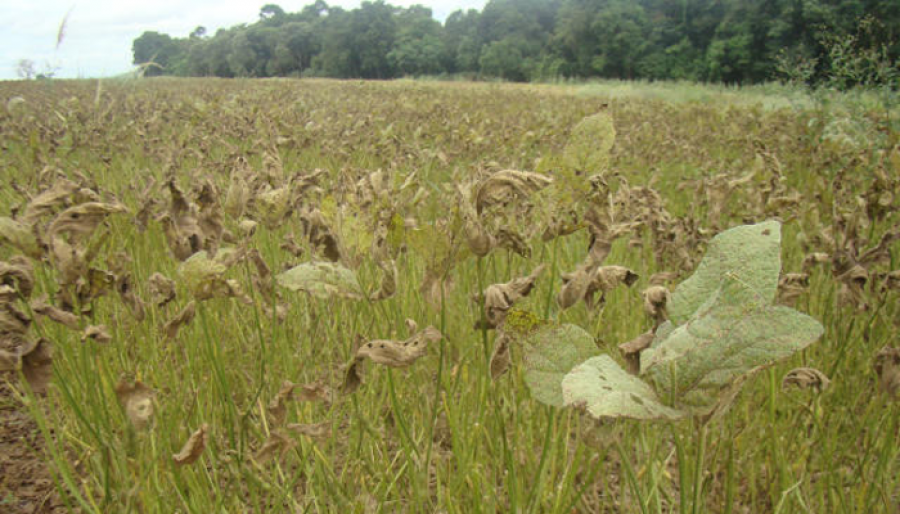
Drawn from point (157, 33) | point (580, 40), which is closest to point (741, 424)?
point (580, 40)

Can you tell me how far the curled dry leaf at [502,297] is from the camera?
A: 724 millimetres

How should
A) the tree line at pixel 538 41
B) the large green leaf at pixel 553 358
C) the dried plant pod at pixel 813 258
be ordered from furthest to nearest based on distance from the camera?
the tree line at pixel 538 41 < the dried plant pod at pixel 813 258 < the large green leaf at pixel 553 358

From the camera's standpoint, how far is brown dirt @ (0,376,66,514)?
4.42 feet

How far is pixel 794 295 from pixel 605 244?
50cm

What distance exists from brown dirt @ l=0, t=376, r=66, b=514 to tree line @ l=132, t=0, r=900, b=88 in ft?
94.8

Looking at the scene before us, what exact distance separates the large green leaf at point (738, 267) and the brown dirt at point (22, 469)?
4.72ft

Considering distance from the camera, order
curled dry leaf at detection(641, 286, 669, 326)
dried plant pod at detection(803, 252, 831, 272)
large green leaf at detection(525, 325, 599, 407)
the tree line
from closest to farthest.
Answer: large green leaf at detection(525, 325, 599, 407), curled dry leaf at detection(641, 286, 669, 326), dried plant pod at detection(803, 252, 831, 272), the tree line

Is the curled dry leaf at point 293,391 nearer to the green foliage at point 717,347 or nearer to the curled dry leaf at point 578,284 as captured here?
the curled dry leaf at point 578,284

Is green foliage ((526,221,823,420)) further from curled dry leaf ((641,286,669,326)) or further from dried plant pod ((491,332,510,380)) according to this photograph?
dried plant pod ((491,332,510,380))

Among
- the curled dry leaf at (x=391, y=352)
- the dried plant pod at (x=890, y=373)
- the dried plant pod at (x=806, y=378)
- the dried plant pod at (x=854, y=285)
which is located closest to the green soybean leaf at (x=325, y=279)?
the curled dry leaf at (x=391, y=352)

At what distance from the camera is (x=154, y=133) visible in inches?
225

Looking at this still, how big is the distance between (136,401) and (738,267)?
75 cm

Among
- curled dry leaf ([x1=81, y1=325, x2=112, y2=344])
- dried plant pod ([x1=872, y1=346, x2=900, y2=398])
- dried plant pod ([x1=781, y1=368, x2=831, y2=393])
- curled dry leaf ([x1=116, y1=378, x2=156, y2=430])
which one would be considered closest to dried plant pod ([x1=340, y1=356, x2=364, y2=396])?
curled dry leaf ([x1=116, y1=378, x2=156, y2=430])

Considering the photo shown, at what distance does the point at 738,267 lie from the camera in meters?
0.44
